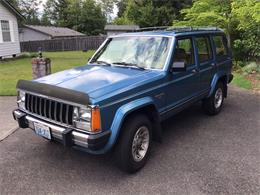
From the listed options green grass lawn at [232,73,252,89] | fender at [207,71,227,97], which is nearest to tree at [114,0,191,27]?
green grass lawn at [232,73,252,89]

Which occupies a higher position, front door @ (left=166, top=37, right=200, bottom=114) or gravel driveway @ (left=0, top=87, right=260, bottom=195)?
front door @ (left=166, top=37, right=200, bottom=114)

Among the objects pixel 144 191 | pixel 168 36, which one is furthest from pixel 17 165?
pixel 168 36

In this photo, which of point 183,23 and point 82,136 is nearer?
point 82,136

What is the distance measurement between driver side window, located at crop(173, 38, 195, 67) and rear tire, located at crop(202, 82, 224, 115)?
1211mm

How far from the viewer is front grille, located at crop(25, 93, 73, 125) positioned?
3.51m

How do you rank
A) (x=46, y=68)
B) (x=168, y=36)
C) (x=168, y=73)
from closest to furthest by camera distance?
(x=168, y=73), (x=168, y=36), (x=46, y=68)

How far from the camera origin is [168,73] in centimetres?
444

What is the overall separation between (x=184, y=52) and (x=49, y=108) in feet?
8.66

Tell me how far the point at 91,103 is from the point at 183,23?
1307 centimetres

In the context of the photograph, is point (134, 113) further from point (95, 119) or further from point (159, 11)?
point (159, 11)

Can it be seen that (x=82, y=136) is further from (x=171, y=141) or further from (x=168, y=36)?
(x=168, y=36)

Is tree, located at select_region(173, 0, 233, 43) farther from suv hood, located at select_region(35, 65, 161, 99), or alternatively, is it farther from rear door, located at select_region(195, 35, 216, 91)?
suv hood, located at select_region(35, 65, 161, 99)

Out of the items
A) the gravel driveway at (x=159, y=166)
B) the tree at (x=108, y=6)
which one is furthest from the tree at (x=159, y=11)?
the tree at (x=108, y=6)

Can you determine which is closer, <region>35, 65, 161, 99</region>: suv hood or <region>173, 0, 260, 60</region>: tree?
<region>35, 65, 161, 99</region>: suv hood
